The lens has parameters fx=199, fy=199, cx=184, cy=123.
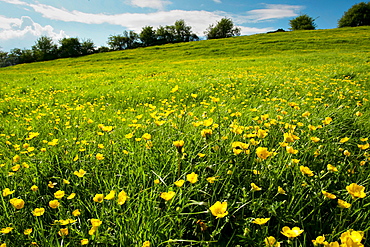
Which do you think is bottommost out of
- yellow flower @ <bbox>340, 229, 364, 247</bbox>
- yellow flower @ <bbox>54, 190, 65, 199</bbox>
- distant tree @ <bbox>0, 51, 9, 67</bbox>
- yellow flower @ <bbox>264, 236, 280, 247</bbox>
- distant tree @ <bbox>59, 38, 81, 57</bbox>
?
yellow flower @ <bbox>264, 236, 280, 247</bbox>

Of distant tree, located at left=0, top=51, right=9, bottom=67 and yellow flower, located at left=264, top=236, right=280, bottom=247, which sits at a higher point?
distant tree, located at left=0, top=51, right=9, bottom=67

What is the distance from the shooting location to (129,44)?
70.9m

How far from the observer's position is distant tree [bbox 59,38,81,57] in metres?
55.3

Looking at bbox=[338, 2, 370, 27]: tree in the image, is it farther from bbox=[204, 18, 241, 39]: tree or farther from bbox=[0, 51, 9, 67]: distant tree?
bbox=[0, 51, 9, 67]: distant tree

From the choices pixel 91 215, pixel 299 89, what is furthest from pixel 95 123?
pixel 299 89

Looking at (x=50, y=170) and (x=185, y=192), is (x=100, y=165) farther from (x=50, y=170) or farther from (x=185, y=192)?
(x=185, y=192)

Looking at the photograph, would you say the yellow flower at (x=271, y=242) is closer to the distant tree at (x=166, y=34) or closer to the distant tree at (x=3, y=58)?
the distant tree at (x=166, y=34)

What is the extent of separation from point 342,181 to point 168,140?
1453mm

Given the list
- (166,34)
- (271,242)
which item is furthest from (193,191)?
(166,34)

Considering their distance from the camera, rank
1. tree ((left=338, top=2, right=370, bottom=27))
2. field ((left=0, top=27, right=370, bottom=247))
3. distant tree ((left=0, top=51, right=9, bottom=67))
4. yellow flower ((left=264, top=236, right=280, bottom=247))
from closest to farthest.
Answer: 1. yellow flower ((left=264, top=236, right=280, bottom=247))
2. field ((left=0, top=27, right=370, bottom=247))
3. tree ((left=338, top=2, right=370, bottom=27))
4. distant tree ((left=0, top=51, right=9, bottom=67))

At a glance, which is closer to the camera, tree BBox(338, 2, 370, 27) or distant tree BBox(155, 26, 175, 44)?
tree BBox(338, 2, 370, 27)

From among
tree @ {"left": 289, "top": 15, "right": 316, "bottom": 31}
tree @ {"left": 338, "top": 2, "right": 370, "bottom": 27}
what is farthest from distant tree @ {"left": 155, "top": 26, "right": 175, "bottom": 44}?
tree @ {"left": 338, "top": 2, "right": 370, "bottom": 27}

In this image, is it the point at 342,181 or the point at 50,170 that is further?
the point at 50,170

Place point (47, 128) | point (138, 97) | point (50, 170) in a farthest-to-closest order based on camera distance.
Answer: point (138, 97), point (47, 128), point (50, 170)
